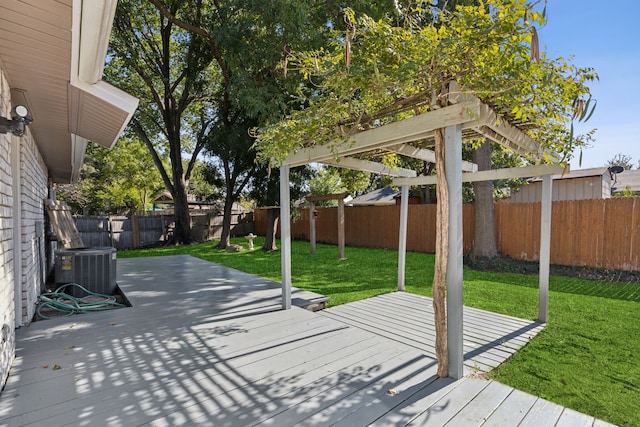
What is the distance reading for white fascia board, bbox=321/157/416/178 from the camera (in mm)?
3863

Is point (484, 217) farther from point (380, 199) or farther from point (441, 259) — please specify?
point (380, 199)

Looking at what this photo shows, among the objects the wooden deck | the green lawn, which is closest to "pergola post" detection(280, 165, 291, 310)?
the wooden deck

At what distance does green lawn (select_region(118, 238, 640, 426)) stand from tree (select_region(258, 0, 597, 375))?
83cm

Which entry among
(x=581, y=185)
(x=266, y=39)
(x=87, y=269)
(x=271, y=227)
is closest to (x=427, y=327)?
(x=87, y=269)

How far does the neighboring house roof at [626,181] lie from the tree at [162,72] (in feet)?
51.6

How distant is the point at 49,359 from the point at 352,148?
3016mm

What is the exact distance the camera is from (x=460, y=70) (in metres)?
2.18

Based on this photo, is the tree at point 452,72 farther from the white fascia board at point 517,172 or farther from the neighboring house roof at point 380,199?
the neighboring house roof at point 380,199

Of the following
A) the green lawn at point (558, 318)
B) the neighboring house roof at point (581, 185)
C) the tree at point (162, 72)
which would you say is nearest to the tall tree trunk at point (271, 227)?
the green lawn at point (558, 318)

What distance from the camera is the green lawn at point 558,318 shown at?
221cm

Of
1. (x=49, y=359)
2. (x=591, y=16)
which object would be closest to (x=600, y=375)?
(x=49, y=359)

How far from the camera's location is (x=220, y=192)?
12266 mm

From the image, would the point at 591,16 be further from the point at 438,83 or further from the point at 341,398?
the point at 341,398

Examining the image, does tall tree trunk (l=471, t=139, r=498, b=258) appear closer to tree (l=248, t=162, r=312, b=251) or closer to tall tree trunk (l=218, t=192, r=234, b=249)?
tree (l=248, t=162, r=312, b=251)
